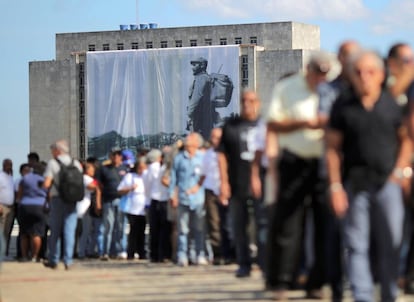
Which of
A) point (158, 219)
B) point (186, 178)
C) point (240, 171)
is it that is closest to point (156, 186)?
point (158, 219)

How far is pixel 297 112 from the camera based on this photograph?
10.6 m

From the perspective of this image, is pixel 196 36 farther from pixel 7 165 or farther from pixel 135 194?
pixel 135 194

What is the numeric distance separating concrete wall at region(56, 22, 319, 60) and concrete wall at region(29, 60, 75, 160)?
6.82 metres

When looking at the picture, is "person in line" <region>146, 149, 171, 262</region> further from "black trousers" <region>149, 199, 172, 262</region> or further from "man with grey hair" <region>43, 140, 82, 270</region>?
"man with grey hair" <region>43, 140, 82, 270</region>

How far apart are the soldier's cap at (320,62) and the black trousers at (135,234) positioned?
37.4 ft

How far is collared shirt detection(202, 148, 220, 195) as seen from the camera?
720 inches

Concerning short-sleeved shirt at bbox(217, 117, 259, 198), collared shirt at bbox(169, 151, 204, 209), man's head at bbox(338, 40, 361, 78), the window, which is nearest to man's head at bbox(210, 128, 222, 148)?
collared shirt at bbox(169, 151, 204, 209)

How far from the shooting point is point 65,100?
397 feet

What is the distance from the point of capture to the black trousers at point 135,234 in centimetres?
2202

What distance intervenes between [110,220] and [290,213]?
40.0 ft

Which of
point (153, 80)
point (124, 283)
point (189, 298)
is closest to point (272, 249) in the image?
point (189, 298)

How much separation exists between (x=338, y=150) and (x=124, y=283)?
5.85 m

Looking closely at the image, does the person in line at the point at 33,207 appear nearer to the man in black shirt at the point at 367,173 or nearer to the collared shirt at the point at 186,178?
the collared shirt at the point at 186,178

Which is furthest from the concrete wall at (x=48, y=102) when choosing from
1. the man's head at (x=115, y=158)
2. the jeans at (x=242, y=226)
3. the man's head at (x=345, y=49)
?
the man's head at (x=345, y=49)
